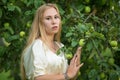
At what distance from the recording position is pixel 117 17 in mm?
4410

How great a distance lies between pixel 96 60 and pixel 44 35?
868mm

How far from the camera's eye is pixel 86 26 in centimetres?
341

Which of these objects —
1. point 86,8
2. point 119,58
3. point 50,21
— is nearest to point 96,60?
point 119,58

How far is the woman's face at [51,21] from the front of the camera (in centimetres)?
331

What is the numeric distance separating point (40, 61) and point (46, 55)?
86mm

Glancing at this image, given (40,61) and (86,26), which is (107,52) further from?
(40,61)

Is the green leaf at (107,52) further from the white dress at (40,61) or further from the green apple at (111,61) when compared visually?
the white dress at (40,61)

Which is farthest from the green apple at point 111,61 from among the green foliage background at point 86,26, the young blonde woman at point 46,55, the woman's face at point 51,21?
the woman's face at point 51,21

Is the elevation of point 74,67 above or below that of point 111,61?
above

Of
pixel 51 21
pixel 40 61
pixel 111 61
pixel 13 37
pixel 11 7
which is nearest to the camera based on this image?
pixel 40 61

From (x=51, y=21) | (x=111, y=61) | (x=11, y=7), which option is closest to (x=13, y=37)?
(x=11, y=7)

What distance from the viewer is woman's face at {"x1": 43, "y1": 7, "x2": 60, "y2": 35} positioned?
10.8 ft

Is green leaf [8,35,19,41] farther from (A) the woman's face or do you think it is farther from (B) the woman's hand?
(B) the woman's hand

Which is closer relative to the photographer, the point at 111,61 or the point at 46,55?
the point at 46,55
